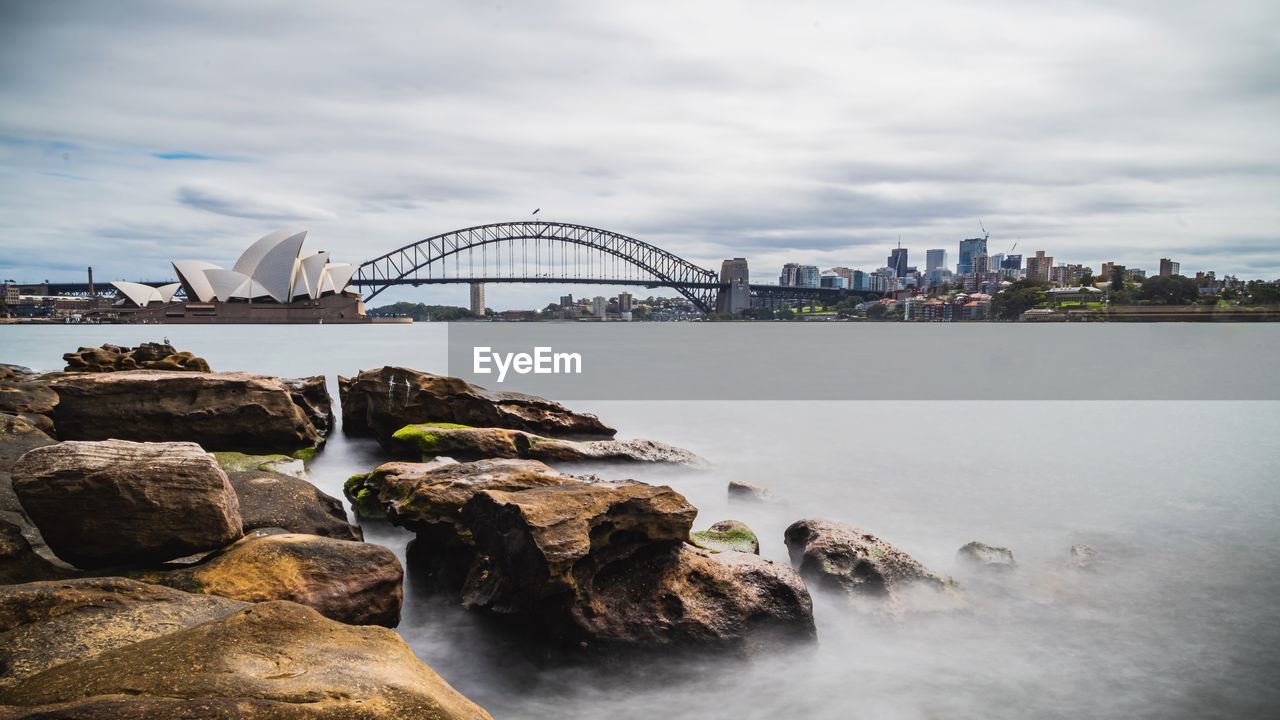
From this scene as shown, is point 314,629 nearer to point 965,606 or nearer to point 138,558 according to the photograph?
point 138,558

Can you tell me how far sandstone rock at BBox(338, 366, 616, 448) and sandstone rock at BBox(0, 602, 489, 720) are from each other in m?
8.84

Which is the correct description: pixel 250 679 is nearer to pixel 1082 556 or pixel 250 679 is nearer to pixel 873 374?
pixel 1082 556

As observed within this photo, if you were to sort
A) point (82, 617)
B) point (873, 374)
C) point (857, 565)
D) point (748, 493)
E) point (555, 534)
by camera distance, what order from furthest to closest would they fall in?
point (873, 374) → point (748, 493) → point (857, 565) → point (555, 534) → point (82, 617)

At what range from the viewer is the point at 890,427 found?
57.8ft

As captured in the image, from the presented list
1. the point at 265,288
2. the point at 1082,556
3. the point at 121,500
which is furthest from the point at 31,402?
the point at 265,288

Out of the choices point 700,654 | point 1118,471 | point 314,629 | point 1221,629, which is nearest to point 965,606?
point 1221,629

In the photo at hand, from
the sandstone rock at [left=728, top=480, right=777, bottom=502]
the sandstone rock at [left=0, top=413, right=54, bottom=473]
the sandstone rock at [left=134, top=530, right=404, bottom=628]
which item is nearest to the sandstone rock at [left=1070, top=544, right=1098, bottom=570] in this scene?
the sandstone rock at [left=728, top=480, right=777, bottom=502]

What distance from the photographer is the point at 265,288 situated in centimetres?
7162

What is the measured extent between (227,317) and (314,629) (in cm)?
7843

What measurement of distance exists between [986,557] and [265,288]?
74700 millimetres

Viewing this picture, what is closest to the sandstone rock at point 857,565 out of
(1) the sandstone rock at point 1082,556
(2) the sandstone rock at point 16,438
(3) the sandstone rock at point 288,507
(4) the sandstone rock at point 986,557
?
(4) the sandstone rock at point 986,557

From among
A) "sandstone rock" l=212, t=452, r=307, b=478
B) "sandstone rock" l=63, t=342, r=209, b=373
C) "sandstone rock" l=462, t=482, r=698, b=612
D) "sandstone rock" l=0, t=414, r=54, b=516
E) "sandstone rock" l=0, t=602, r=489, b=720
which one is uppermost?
"sandstone rock" l=63, t=342, r=209, b=373

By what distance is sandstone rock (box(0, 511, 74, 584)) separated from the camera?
3.94 meters

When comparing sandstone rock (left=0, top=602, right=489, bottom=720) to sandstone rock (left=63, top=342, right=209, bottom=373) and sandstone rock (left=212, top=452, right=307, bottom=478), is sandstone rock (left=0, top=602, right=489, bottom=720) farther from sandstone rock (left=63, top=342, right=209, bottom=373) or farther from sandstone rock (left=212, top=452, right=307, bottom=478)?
sandstone rock (left=63, top=342, right=209, bottom=373)
